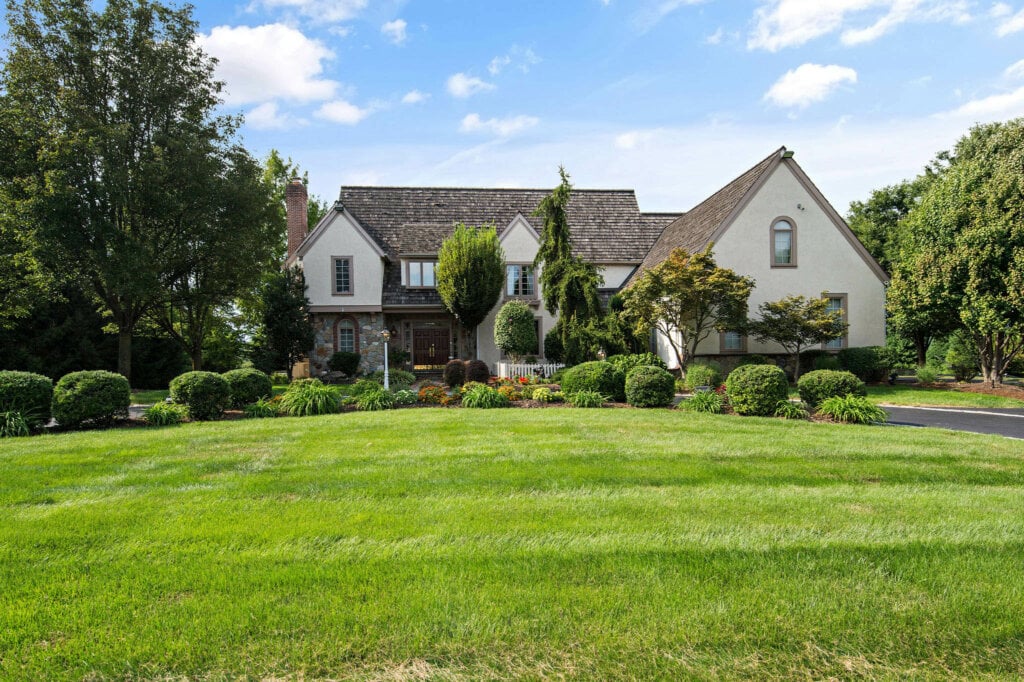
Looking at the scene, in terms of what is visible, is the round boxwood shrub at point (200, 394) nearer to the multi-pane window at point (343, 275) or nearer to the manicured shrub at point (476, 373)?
the manicured shrub at point (476, 373)

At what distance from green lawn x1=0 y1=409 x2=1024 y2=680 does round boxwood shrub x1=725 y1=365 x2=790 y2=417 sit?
3961 mm

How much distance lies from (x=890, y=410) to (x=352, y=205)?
2431 centimetres

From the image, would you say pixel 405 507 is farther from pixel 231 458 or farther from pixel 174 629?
pixel 231 458

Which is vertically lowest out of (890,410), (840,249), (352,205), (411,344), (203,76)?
(890,410)

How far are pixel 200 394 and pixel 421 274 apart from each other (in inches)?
587

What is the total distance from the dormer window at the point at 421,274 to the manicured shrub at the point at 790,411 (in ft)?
55.4

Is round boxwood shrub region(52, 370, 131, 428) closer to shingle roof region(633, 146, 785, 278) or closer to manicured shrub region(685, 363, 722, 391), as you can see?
manicured shrub region(685, 363, 722, 391)

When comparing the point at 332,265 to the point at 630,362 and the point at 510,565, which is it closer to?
the point at 630,362

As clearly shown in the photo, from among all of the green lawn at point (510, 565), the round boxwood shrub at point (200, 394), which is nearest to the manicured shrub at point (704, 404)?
the green lawn at point (510, 565)

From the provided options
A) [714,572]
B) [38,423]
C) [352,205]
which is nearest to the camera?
[714,572]

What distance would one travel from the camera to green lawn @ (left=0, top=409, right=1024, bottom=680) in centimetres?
281

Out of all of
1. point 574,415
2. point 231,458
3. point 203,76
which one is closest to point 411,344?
point 203,76

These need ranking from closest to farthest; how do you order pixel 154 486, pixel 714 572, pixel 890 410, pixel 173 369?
pixel 714 572 → pixel 154 486 → pixel 890 410 → pixel 173 369

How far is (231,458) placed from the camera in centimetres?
705
